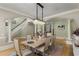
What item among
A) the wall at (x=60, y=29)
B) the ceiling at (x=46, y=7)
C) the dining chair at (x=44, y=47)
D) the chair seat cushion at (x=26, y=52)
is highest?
the ceiling at (x=46, y=7)

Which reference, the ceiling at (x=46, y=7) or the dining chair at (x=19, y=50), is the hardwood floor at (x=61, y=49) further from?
the ceiling at (x=46, y=7)

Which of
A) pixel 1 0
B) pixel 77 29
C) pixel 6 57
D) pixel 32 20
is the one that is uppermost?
pixel 1 0

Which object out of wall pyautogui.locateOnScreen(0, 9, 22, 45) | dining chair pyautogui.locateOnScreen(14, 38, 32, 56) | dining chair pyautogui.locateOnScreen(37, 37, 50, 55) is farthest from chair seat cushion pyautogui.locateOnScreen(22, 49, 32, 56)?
wall pyautogui.locateOnScreen(0, 9, 22, 45)

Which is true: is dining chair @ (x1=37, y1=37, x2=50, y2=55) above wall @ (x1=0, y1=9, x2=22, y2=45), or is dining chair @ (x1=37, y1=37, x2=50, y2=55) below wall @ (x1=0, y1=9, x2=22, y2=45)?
below

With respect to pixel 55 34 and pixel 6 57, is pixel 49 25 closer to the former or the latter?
pixel 55 34

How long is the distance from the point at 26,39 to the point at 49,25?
0.44 metres

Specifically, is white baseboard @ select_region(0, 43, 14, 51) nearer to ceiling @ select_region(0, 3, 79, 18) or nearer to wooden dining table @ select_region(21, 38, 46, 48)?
wooden dining table @ select_region(21, 38, 46, 48)

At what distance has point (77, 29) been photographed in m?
1.82

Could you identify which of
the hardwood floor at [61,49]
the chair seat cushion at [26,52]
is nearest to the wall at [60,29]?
the hardwood floor at [61,49]

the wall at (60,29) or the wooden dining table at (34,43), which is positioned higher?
the wall at (60,29)

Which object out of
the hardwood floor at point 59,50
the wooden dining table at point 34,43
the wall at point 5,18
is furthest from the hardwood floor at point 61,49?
the wall at point 5,18

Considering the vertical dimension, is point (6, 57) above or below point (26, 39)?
below

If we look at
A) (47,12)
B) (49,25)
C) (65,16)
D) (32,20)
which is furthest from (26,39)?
(65,16)

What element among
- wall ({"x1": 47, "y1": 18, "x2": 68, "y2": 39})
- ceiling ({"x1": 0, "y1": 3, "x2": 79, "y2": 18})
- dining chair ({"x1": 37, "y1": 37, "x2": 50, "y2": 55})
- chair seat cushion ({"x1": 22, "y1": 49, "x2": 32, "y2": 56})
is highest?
ceiling ({"x1": 0, "y1": 3, "x2": 79, "y2": 18})
